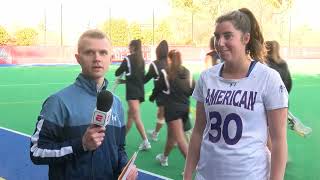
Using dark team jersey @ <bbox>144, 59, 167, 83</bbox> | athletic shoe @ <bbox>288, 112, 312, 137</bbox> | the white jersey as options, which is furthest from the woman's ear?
athletic shoe @ <bbox>288, 112, 312, 137</bbox>

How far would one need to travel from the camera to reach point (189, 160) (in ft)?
9.99

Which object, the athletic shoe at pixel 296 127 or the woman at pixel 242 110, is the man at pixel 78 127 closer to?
the woman at pixel 242 110

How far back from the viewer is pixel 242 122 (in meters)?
2.62

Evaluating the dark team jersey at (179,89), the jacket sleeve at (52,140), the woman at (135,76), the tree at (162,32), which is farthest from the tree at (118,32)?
the jacket sleeve at (52,140)

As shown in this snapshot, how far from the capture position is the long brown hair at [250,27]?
2.71 meters

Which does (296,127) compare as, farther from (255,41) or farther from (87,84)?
(87,84)

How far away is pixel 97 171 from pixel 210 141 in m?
0.65

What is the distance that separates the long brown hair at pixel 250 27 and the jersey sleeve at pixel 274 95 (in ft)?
0.94

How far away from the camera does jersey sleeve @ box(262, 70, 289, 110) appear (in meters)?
2.58

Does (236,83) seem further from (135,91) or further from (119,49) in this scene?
(119,49)

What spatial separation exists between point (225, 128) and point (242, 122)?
10cm

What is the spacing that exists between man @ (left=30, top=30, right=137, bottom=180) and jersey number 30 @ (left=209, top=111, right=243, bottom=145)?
498 mm

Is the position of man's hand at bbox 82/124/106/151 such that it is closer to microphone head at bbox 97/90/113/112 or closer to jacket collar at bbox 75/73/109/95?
microphone head at bbox 97/90/113/112

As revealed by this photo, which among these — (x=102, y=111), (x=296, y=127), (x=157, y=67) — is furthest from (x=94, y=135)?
(x=296, y=127)
